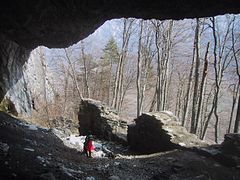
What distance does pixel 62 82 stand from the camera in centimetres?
3266

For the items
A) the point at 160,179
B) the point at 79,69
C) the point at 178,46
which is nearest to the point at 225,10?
the point at 160,179

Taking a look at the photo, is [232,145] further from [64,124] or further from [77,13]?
[64,124]

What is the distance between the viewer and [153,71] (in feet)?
110

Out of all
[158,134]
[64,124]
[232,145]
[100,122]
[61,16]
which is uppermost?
[61,16]

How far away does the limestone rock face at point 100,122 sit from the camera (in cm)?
1623

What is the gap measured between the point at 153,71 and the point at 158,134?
21182mm

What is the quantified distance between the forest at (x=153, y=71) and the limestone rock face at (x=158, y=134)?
4239 millimetres

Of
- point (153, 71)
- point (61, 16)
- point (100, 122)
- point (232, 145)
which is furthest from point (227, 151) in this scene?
point (153, 71)

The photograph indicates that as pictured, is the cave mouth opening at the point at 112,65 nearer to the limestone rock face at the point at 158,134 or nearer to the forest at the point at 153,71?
the forest at the point at 153,71

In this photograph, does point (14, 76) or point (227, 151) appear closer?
point (227, 151)

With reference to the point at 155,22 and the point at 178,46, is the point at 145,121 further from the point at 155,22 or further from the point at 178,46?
the point at 178,46

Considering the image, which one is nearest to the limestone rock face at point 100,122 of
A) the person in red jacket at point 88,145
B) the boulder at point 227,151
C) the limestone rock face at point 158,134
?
the limestone rock face at point 158,134

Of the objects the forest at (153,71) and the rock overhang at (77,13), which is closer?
the rock overhang at (77,13)

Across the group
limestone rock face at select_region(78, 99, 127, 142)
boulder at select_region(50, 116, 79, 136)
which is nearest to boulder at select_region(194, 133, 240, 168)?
limestone rock face at select_region(78, 99, 127, 142)
